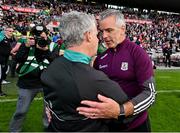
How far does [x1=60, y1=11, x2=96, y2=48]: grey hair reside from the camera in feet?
8.87

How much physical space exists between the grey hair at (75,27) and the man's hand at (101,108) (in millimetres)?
410

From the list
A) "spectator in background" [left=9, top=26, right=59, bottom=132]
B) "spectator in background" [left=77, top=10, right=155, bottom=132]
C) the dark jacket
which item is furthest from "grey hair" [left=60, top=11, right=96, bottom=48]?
"spectator in background" [left=9, top=26, right=59, bottom=132]

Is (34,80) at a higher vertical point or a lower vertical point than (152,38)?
higher

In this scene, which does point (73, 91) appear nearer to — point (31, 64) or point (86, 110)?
point (86, 110)

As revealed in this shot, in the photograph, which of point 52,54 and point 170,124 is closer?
point 52,54

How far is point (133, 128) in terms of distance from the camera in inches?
144

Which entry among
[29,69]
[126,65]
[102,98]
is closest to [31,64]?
[29,69]

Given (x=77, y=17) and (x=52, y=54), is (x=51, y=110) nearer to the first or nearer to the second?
(x=77, y=17)

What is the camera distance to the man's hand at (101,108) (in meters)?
2.63

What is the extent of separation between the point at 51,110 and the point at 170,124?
5.89 meters

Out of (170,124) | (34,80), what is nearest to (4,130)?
(34,80)

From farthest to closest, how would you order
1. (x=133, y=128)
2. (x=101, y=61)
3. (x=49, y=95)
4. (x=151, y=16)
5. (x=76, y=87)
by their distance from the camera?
(x=151, y=16)
(x=101, y=61)
(x=133, y=128)
(x=49, y=95)
(x=76, y=87)

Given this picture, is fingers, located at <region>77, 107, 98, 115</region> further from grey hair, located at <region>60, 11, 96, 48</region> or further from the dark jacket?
grey hair, located at <region>60, 11, 96, 48</region>

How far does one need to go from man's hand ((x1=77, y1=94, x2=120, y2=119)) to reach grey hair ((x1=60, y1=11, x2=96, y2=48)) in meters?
0.41
